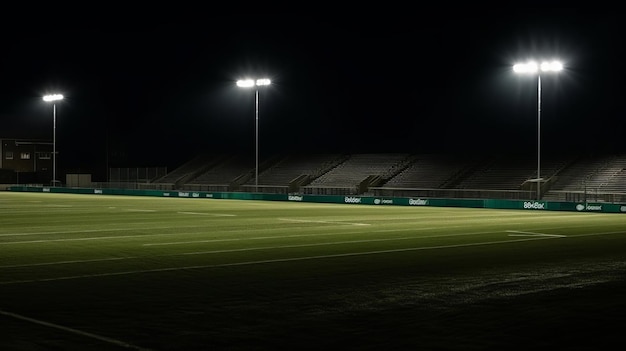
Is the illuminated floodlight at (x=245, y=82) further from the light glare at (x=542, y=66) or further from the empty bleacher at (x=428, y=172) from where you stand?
the light glare at (x=542, y=66)

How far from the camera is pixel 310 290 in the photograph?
12727mm

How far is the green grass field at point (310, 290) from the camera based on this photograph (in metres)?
9.05

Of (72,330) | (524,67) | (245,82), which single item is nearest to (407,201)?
(524,67)

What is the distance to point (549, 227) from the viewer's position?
27.9 m

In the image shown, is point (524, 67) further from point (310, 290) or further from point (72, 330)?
point (72, 330)

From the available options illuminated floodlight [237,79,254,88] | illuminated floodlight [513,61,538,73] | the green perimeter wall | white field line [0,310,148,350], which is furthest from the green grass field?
illuminated floodlight [237,79,254,88]

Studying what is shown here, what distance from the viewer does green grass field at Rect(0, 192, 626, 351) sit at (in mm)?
9055

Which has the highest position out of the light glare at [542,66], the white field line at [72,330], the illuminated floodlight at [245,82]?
the illuminated floodlight at [245,82]

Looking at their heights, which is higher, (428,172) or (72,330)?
(428,172)

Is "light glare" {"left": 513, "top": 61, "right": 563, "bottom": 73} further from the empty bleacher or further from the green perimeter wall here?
the empty bleacher

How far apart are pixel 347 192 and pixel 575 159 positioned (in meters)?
17.0

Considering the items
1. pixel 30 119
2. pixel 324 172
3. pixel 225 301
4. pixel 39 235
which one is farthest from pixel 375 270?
pixel 30 119

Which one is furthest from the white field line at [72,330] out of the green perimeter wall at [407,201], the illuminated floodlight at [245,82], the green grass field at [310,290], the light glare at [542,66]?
the illuminated floodlight at [245,82]

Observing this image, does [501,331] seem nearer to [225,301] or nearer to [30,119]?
[225,301]
